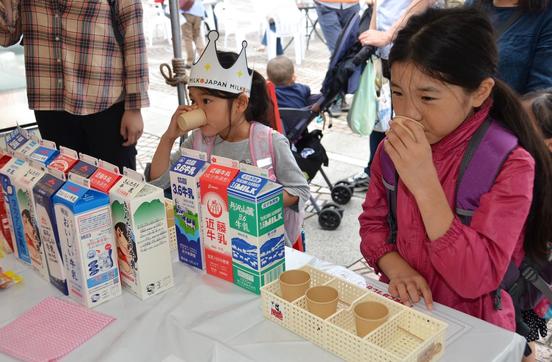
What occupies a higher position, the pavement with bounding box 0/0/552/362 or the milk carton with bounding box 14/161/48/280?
the milk carton with bounding box 14/161/48/280

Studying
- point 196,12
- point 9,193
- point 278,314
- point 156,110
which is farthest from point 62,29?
point 196,12

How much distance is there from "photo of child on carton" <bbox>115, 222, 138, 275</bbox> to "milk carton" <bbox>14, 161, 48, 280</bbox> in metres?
0.22

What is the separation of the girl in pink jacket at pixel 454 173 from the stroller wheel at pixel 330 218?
1.84 m

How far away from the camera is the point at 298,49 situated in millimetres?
7445

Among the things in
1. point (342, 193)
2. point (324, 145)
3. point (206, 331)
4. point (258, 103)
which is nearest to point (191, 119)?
point (258, 103)

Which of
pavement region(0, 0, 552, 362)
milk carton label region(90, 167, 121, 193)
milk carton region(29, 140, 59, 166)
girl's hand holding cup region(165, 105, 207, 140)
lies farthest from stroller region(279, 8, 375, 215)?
milk carton label region(90, 167, 121, 193)

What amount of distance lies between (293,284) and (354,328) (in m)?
0.15

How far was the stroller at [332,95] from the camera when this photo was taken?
3107mm

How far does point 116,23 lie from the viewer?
224 centimetres

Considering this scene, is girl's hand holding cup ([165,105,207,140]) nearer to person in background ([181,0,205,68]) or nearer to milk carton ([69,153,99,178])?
milk carton ([69,153,99,178])

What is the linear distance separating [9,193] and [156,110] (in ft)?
14.8

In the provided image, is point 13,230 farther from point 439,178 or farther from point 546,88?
point 546,88

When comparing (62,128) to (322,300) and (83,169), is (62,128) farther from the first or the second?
(322,300)

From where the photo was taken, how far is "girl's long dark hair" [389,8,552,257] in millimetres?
1232
